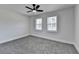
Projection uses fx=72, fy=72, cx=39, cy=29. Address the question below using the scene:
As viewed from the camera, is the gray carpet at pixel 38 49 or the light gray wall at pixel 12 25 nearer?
the gray carpet at pixel 38 49

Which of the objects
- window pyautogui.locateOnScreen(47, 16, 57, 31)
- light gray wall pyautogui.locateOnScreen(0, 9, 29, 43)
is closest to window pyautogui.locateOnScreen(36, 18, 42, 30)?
window pyautogui.locateOnScreen(47, 16, 57, 31)

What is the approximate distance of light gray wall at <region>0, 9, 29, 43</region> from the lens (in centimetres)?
435

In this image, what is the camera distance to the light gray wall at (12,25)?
4.35 metres

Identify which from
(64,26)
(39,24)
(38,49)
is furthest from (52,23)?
(38,49)

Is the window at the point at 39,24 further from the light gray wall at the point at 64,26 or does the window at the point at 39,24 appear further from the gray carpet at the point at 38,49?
the gray carpet at the point at 38,49

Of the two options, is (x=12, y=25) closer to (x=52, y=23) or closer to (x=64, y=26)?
(x=52, y=23)

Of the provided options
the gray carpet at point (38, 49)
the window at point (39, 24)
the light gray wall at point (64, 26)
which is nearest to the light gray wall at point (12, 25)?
the window at point (39, 24)

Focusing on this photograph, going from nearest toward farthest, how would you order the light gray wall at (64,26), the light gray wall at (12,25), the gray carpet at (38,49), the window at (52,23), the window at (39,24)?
1. the gray carpet at (38,49)
2. the light gray wall at (64,26)
3. the light gray wall at (12,25)
4. the window at (52,23)
5. the window at (39,24)

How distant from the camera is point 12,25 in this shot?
5000mm

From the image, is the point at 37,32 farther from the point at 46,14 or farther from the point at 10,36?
the point at 10,36

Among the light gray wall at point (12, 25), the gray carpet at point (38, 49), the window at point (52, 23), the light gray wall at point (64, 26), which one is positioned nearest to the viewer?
the gray carpet at point (38, 49)

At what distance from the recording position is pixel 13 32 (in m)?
5.08

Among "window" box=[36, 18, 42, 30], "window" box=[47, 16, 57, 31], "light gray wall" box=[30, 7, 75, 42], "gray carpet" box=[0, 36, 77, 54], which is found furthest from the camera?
"window" box=[36, 18, 42, 30]

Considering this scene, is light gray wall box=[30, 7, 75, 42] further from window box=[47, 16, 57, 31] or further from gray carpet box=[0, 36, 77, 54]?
gray carpet box=[0, 36, 77, 54]
